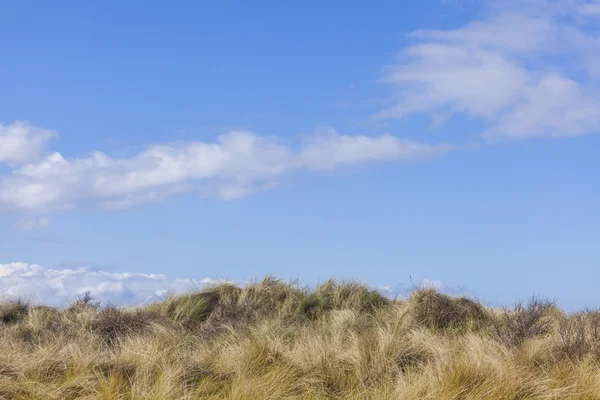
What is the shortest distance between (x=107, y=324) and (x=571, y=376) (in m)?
8.32

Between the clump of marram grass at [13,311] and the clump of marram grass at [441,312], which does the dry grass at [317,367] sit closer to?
the clump of marram grass at [441,312]

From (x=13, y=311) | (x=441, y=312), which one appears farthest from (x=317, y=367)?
(x=13, y=311)

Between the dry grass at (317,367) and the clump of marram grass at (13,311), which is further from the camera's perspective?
the clump of marram grass at (13,311)

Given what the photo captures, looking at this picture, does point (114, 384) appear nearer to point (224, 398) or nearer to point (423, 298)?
point (224, 398)

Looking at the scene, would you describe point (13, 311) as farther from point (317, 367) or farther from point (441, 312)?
point (317, 367)

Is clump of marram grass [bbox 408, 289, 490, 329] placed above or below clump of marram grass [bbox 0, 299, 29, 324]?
below

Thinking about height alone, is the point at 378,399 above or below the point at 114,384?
below

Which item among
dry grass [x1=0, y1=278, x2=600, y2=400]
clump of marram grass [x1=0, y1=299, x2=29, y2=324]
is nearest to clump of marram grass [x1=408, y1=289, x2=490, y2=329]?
dry grass [x1=0, y1=278, x2=600, y2=400]

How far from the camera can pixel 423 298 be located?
1455cm

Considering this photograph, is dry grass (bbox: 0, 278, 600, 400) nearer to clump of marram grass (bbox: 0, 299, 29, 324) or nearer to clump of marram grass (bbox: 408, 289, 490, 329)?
clump of marram grass (bbox: 408, 289, 490, 329)

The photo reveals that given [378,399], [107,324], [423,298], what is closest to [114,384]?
[378,399]

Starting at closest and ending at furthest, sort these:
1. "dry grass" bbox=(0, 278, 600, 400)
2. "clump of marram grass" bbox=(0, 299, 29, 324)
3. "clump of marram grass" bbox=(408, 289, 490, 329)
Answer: "dry grass" bbox=(0, 278, 600, 400), "clump of marram grass" bbox=(408, 289, 490, 329), "clump of marram grass" bbox=(0, 299, 29, 324)

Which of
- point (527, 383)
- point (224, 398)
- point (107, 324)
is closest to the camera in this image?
point (224, 398)

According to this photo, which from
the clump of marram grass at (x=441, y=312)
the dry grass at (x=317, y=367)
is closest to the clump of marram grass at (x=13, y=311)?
the dry grass at (x=317, y=367)
